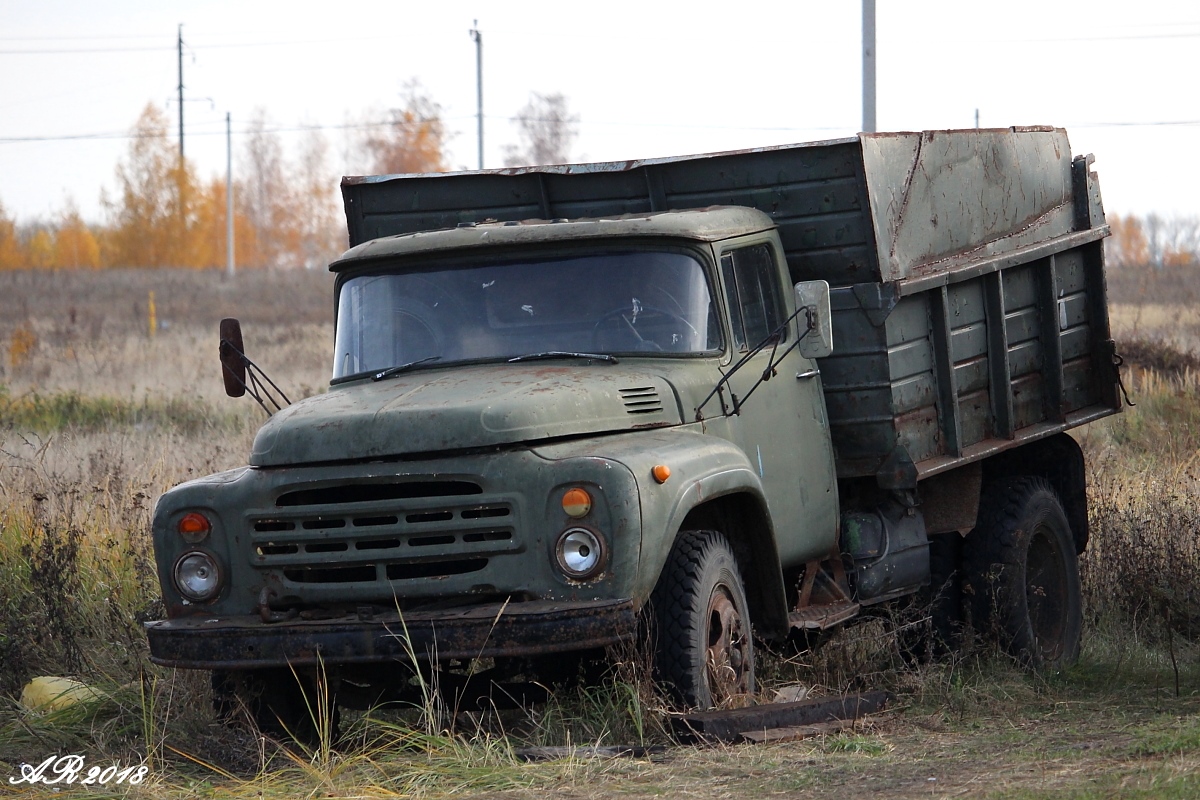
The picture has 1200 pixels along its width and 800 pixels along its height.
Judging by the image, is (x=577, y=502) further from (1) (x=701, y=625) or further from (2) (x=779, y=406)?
(2) (x=779, y=406)

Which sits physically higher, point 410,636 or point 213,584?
point 213,584

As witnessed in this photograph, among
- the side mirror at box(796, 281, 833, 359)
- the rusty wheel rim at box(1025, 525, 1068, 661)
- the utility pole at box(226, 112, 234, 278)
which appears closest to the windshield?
the side mirror at box(796, 281, 833, 359)

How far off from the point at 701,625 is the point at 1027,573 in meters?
3.25

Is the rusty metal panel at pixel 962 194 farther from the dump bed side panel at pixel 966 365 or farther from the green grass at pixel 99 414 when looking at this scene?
the green grass at pixel 99 414

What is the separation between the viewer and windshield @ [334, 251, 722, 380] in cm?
642

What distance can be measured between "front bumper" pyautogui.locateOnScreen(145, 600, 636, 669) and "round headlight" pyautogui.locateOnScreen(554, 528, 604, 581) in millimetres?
113

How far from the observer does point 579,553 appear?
5348 millimetres

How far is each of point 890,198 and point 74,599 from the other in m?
4.51

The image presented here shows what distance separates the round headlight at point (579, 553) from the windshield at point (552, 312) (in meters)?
1.22

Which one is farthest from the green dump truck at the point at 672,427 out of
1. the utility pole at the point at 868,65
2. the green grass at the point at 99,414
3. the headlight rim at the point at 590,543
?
the green grass at the point at 99,414

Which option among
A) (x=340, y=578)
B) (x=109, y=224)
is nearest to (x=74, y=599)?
(x=340, y=578)

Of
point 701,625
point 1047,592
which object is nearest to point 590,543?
point 701,625

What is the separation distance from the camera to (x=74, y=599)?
8164mm

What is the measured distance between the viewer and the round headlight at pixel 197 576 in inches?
225
